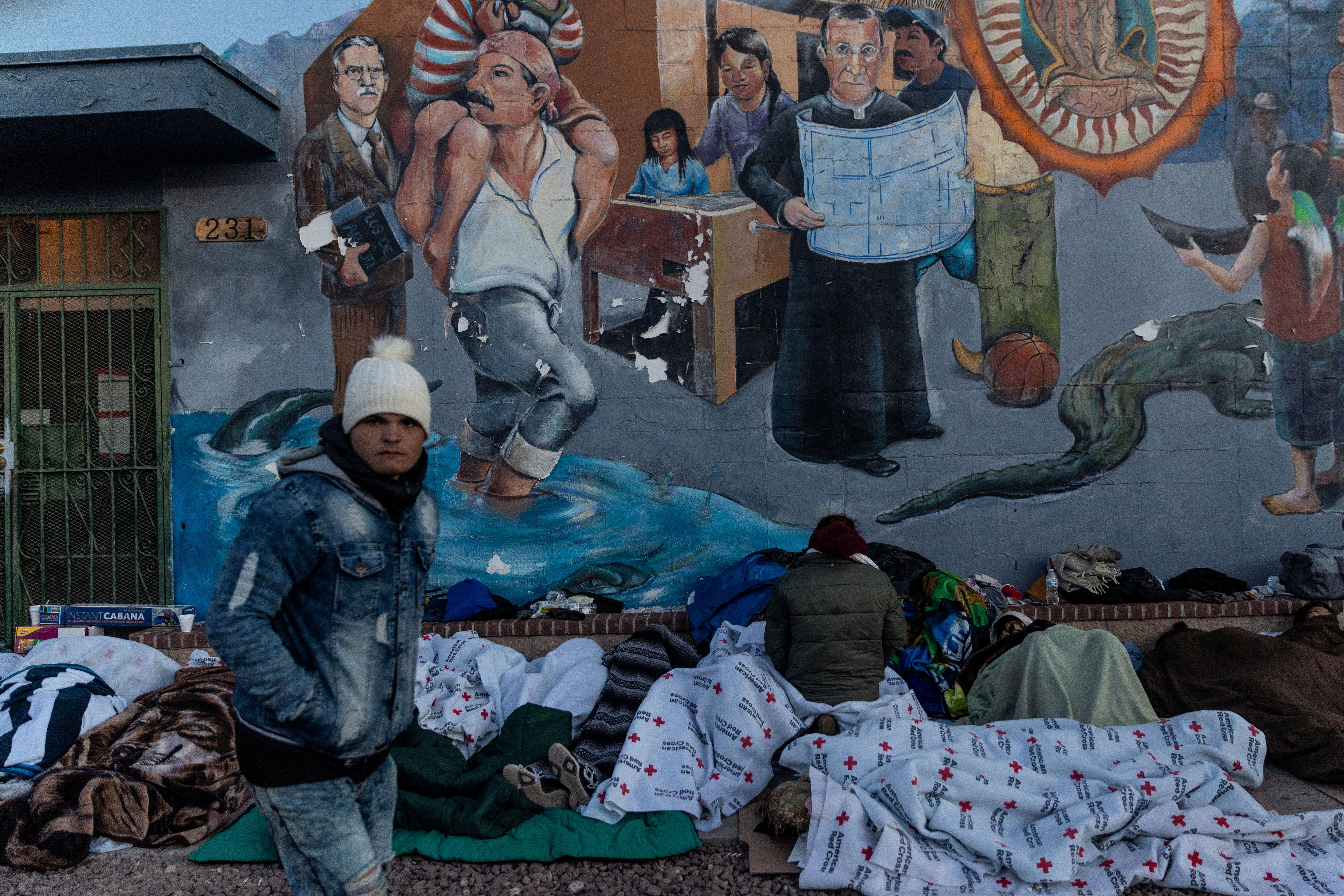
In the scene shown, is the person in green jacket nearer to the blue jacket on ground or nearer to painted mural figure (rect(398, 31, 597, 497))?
the blue jacket on ground

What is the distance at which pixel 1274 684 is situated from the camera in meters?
4.59

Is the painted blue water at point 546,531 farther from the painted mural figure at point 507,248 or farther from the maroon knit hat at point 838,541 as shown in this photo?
the maroon knit hat at point 838,541

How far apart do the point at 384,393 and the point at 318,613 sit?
1.82 ft

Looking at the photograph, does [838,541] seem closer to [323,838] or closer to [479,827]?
[479,827]

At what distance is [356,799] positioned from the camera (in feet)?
7.39

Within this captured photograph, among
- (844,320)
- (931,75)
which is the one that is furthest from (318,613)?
(931,75)

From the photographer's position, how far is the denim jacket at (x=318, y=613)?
2020 millimetres

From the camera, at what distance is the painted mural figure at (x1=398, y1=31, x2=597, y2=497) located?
6.42 metres

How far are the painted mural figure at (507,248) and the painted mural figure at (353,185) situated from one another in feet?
0.79

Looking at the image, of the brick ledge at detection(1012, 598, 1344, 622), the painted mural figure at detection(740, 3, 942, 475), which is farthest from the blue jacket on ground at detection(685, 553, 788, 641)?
the brick ledge at detection(1012, 598, 1344, 622)

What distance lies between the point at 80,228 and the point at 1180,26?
8204 millimetres

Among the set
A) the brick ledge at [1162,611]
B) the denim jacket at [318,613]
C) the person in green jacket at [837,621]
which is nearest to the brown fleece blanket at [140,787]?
the denim jacket at [318,613]

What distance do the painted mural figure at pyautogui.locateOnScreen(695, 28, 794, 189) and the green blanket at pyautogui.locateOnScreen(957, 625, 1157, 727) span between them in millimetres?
3977

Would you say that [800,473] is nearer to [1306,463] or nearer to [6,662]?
[1306,463]
